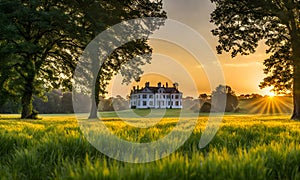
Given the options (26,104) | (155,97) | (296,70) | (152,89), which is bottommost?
(26,104)

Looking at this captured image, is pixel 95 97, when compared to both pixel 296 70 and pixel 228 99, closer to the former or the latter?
pixel 296 70

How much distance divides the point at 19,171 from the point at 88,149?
122 cm

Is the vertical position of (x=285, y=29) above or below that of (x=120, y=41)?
above

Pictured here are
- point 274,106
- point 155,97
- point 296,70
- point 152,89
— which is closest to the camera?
point 296,70

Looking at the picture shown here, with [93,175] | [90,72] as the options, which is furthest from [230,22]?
[93,175]

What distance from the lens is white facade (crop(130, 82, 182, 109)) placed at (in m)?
131

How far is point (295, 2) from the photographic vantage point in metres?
23.6

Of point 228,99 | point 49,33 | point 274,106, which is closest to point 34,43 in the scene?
point 49,33

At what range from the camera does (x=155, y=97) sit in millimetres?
134875

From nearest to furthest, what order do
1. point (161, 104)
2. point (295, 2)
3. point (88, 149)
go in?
point (88, 149) < point (295, 2) < point (161, 104)

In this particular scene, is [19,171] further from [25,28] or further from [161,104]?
[161,104]

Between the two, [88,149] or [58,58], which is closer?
[88,149]

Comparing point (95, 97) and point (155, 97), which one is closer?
point (95, 97)

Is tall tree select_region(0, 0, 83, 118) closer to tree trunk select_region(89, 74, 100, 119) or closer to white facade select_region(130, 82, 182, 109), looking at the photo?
tree trunk select_region(89, 74, 100, 119)
